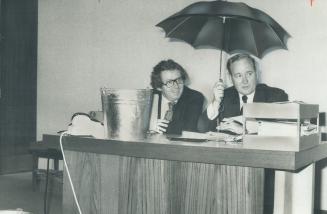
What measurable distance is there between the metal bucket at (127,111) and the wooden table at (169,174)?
0.06 meters

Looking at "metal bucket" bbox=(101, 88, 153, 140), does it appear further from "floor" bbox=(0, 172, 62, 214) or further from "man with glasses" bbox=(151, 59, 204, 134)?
"man with glasses" bbox=(151, 59, 204, 134)

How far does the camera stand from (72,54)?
525cm

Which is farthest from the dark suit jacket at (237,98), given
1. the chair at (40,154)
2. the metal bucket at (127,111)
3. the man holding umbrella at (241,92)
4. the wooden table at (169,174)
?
the metal bucket at (127,111)

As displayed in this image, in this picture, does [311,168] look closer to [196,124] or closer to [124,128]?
[124,128]

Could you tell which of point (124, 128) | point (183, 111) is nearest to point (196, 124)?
point (183, 111)

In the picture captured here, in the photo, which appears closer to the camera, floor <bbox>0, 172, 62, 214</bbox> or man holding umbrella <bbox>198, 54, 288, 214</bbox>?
man holding umbrella <bbox>198, 54, 288, 214</bbox>

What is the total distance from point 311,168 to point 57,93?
392cm

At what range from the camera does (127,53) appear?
4.77 metres

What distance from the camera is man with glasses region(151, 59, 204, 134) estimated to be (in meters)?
3.60

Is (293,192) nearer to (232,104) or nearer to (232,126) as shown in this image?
(232,126)

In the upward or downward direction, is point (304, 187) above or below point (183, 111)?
below

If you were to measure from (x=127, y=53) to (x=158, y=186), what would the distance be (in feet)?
10.4

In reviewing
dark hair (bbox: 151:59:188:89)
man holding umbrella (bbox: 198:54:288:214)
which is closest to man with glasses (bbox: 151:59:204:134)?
dark hair (bbox: 151:59:188:89)

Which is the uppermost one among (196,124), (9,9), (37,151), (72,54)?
(9,9)
